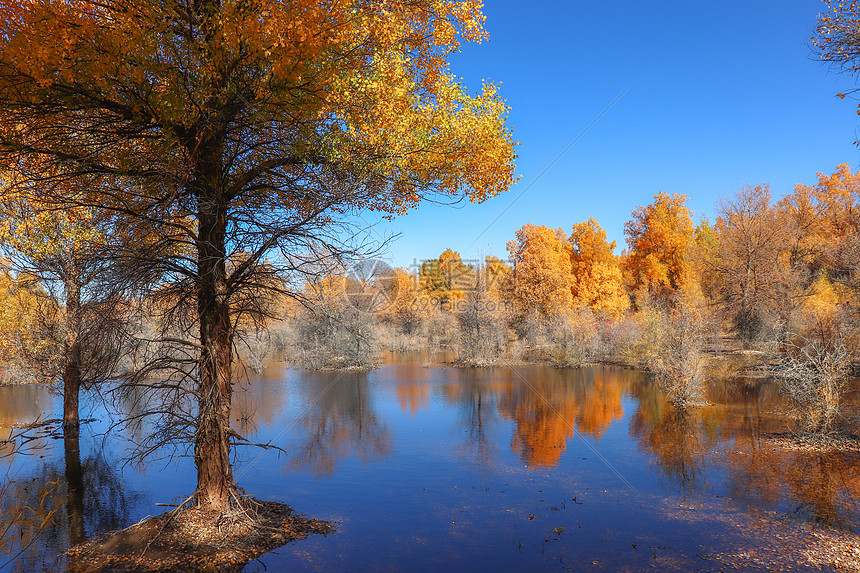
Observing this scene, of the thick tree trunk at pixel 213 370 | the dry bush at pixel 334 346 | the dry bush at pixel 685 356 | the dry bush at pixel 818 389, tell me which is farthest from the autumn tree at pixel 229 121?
the dry bush at pixel 334 346

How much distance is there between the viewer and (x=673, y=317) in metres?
19.5

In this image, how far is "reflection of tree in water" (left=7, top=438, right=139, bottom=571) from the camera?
25.3ft

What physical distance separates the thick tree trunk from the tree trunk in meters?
8.54

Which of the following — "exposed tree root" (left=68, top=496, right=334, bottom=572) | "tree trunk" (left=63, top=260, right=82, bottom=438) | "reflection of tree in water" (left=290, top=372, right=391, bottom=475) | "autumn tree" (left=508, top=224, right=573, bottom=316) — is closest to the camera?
"exposed tree root" (left=68, top=496, right=334, bottom=572)

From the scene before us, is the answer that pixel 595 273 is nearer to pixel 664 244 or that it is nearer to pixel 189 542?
pixel 664 244

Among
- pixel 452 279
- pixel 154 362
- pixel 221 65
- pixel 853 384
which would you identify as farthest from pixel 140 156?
pixel 452 279

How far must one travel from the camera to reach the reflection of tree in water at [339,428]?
13.0 meters

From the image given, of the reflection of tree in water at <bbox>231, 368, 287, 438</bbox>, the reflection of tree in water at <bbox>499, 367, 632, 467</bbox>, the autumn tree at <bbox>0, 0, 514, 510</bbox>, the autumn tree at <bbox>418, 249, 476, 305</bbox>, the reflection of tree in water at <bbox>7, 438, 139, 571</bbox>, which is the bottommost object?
the reflection of tree in water at <bbox>499, 367, 632, 467</bbox>

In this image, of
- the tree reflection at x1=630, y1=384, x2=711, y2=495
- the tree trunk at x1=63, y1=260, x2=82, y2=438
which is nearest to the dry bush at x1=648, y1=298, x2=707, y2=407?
the tree reflection at x1=630, y1=384, x2=711, y2=495

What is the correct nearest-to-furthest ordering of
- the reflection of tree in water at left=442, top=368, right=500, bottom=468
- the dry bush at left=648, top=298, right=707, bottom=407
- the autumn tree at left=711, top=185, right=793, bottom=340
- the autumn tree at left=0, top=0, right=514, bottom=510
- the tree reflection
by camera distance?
the autumn tree at left=0, top=0, right=514, bottom=510
the tree reflection
the reflection of tree in water at left=442, top=368, right=500, bottom=468
the dry bush at left=648, top=298, right=707, bottom=407
the autumn tree at left=711, top=185, right=793, bottom=340

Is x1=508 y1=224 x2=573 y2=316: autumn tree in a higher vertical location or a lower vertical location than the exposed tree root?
higher

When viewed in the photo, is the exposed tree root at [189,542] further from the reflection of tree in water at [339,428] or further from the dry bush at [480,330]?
the dry bush at [480,330]

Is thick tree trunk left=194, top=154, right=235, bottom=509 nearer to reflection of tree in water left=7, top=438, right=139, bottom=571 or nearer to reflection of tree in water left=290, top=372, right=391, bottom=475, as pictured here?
reflection of tree in water left=7, top=438, right=139, bottom=571

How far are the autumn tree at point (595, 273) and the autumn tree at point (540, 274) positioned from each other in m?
1.97
